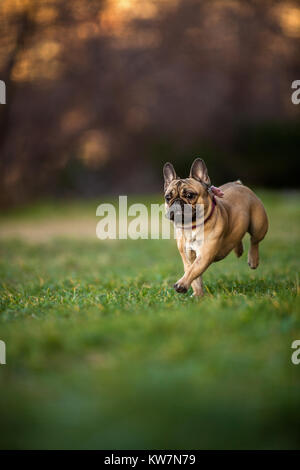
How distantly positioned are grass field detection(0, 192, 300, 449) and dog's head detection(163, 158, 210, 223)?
797mm

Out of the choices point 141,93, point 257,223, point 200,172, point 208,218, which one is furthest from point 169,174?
point 141,93

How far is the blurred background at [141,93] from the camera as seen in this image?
17.3 m

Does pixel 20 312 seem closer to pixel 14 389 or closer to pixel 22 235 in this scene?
pixel 14 389

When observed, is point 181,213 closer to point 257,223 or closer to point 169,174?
point 169,174

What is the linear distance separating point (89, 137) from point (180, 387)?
19.6 m

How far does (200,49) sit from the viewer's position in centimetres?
2089

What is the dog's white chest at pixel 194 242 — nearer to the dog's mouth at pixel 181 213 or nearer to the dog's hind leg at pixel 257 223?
the dog's mouth at pixel 181 213

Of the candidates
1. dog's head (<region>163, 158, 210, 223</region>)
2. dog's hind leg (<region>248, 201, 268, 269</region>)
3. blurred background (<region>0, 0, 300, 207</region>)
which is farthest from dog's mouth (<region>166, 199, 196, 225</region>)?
blurred background (<region>0, 0, 300, 207</region>)

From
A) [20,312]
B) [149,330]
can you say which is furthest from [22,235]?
[149,330]

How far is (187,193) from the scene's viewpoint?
4.20 meters

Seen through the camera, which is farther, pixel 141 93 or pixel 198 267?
pixel 141 93

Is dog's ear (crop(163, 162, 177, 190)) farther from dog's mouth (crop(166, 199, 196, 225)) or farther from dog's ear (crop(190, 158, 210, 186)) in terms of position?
dog's mouth (crop(166, 199, 196, 225))

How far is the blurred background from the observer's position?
1731 cm

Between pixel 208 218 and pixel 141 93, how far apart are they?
18.1 m
